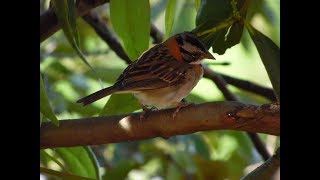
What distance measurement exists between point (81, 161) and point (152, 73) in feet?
1.35

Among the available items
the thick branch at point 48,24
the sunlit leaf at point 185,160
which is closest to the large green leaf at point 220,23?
the thick branch at point 48,24

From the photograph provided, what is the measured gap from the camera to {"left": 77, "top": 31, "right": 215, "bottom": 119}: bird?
1537mm

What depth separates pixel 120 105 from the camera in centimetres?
140

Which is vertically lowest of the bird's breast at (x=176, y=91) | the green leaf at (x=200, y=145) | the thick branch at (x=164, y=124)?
the thick branch at (x=164, y=124)

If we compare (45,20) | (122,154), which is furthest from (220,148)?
(45,20)

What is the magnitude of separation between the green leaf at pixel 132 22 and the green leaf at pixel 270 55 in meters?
0.20

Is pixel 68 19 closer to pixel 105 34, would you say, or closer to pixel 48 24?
pixel 48 24

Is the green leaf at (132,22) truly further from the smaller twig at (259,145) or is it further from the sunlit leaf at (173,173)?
the sunlit leaf at (173,173)

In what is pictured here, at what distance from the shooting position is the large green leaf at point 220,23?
4.10 ft

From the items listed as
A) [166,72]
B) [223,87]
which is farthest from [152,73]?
[223,87]

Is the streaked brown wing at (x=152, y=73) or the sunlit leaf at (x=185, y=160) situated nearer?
the streaked brown wing at (x=152, y=73)
